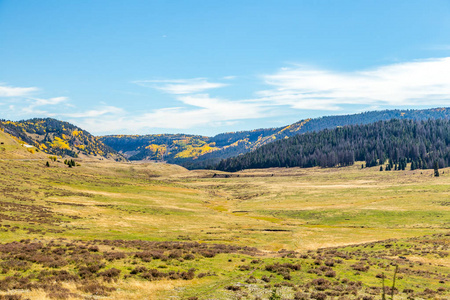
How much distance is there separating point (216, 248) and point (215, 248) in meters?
0.17

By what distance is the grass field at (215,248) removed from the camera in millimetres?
25734

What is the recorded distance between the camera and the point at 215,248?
44.6 m

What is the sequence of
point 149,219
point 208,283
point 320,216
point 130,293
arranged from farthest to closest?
point 320,216 < point 149,219 < point 208,283 < point 130,293

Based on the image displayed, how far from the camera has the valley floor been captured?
25734 mm

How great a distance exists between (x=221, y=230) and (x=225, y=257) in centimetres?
2859

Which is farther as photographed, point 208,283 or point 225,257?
point 225,257

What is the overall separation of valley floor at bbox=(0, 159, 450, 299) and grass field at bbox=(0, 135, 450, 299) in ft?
0.50

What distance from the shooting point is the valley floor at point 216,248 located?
25734 mm

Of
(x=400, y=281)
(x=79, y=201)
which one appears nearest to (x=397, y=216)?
(x=400, y=281)

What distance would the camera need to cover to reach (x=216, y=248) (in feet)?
147

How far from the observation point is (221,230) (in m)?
66.6

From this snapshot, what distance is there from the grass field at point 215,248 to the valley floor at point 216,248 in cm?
15

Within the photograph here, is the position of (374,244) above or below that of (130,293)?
below

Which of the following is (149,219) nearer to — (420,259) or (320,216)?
(320,216)
